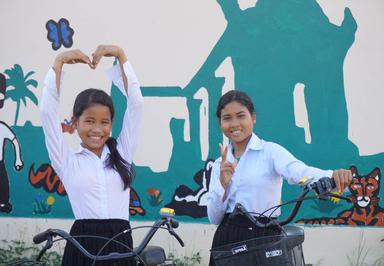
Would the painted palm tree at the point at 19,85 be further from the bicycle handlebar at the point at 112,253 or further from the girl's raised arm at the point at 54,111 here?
the bicycle handlebar at the point at 112,253

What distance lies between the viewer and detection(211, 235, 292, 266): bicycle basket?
7.49ft

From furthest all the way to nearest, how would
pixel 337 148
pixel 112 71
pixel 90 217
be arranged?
1. pixel 337 148
2. pixel 112 71
3. pixel 90 217

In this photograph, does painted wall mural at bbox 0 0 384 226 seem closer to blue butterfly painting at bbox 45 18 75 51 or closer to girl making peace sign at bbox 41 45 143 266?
blue butterfly painting at bbox 45 18 75 51

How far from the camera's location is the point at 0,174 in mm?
5891

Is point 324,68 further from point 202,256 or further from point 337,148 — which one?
point 202,256

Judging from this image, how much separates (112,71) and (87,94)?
0.97 ft

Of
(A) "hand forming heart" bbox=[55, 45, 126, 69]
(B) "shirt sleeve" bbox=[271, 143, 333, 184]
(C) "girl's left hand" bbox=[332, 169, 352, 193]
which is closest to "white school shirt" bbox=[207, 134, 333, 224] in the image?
(B) "shirt sleeve" bbox=[271, 143, 333, 184]

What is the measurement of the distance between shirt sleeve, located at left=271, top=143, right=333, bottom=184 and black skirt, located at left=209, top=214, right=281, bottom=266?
29 cm

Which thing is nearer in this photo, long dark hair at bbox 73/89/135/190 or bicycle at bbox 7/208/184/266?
bicycle at bbox 7/208/184/266

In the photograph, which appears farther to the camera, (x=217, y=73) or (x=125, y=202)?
(x=217, y=73)

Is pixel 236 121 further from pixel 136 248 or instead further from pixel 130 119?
pixel 136 248

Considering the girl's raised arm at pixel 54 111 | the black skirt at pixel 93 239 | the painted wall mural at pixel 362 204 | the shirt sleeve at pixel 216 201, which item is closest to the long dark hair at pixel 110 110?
the girl's raised arm at pixel 54 111

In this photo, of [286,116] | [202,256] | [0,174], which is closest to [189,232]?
[202,256]

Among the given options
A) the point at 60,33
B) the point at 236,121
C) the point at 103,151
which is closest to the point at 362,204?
the point at 236,121
